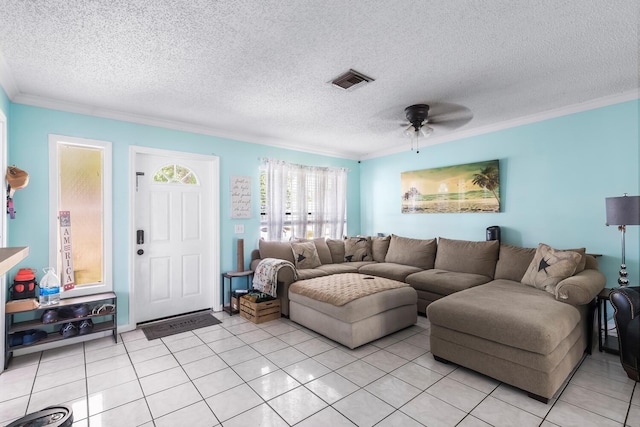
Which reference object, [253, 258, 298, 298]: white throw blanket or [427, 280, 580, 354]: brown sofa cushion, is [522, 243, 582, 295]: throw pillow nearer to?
[427, 280, 580, 354]: brown sofa cushion

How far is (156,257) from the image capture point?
3.91 metres

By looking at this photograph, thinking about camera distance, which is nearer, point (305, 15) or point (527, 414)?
point (305, 15)

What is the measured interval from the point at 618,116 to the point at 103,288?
5861 mm

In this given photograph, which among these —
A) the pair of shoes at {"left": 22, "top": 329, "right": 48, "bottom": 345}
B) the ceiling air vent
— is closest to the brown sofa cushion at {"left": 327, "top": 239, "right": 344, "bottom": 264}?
the ceiling air vent

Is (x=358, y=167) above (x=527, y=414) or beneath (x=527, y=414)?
above

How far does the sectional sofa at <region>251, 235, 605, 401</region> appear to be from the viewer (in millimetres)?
2186

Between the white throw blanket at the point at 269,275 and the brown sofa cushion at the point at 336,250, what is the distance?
1.28 metres

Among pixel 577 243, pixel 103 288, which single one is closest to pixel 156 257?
pixel 103 288

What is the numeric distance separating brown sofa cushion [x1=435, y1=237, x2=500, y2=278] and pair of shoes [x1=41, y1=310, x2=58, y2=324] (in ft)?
14.8

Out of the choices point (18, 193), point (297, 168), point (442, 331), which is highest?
point (297, 168)

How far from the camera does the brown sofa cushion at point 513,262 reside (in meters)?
3.59

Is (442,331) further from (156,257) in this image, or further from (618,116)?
(156,257)

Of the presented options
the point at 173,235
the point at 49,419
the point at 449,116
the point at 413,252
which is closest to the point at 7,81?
the point at 173,235

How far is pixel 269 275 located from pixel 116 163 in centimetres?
221
